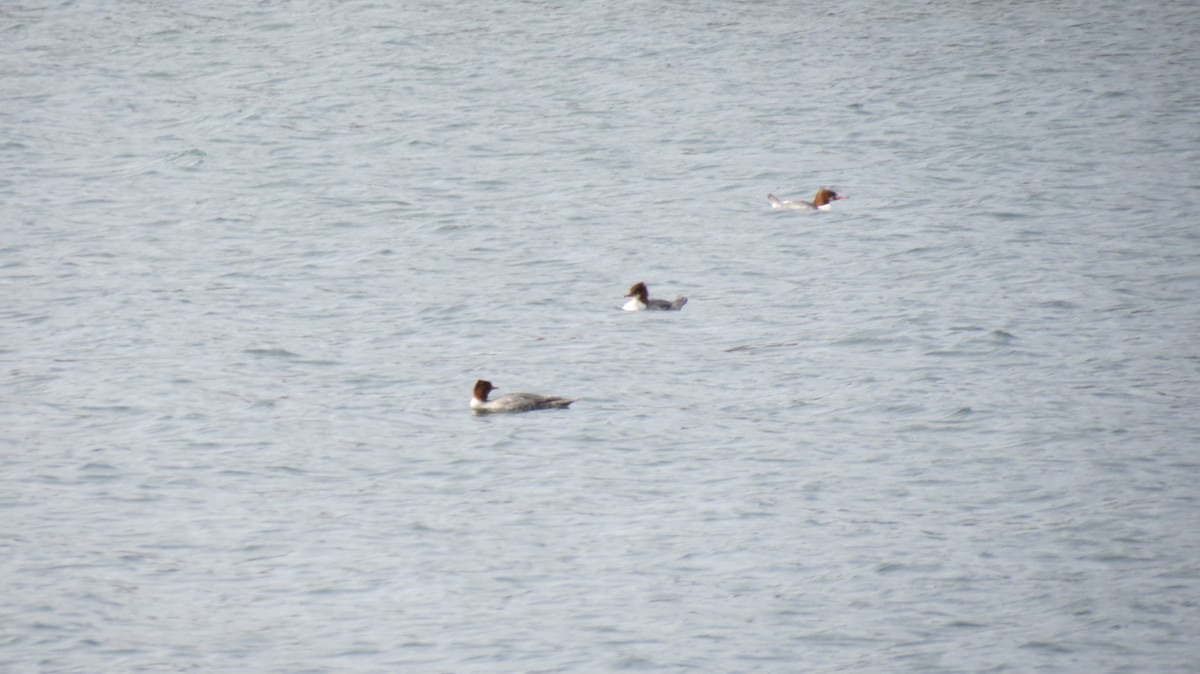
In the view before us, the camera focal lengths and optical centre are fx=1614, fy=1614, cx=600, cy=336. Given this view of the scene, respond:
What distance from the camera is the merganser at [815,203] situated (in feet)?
70.9

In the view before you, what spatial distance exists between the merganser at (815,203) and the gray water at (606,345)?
277 mm

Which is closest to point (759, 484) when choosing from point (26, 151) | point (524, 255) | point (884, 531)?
point (884, 531)

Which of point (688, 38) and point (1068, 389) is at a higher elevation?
point (688, 38)

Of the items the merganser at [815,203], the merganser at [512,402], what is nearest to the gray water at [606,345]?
the merganser at [512,402]

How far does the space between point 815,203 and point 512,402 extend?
849cm

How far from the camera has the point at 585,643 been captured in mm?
9984

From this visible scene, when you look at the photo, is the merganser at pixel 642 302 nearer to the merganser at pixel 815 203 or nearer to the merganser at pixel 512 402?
the merganser at pixel 512 402

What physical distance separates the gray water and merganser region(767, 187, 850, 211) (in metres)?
0.28

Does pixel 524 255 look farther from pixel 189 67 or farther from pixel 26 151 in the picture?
pixel 189 67

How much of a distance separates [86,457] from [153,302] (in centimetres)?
495

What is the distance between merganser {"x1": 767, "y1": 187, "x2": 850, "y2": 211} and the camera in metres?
21.6

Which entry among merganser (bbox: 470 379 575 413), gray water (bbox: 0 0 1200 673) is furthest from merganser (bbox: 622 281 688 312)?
merganser (bbox: 470 379 575 413)

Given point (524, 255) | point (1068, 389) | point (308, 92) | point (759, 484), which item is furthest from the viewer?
point (308, 92)

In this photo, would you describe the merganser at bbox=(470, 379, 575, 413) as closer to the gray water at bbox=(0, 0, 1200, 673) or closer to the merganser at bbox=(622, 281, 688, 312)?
the gray water at bbox=(0, 0, 1200, 673)
